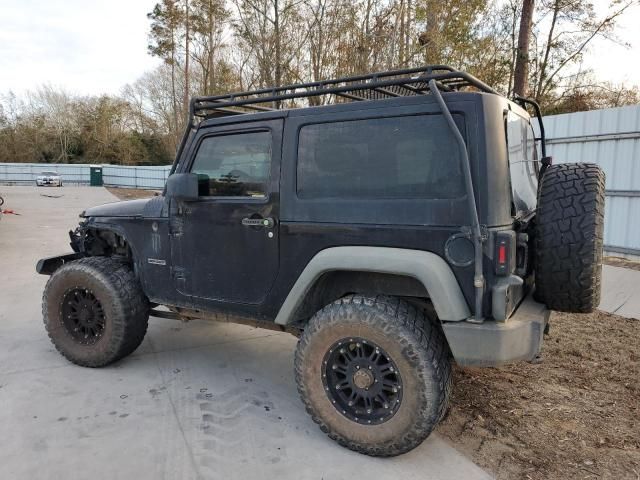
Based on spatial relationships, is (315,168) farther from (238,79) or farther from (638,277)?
(238,79)

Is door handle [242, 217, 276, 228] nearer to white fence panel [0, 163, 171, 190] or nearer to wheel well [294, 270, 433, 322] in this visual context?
wheel well [294, 270, 433, 322]

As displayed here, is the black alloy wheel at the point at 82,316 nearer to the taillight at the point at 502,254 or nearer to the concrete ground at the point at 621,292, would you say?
the taillight at the point at 502,254

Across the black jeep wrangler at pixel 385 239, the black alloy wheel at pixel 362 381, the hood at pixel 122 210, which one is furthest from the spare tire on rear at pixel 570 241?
the hood at pixel 122 210

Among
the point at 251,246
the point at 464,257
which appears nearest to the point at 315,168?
the point at 251,246

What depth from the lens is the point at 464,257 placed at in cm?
249

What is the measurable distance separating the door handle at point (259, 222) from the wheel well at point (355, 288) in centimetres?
50

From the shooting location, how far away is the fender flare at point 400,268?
2.49m

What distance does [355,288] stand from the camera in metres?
2.97

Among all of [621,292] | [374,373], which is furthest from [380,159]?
[621,292]

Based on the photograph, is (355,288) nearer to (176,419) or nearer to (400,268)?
(400,268)

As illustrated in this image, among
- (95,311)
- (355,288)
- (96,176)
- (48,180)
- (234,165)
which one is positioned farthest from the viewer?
(96,176)

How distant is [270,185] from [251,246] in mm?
436

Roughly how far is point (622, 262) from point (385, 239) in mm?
6637

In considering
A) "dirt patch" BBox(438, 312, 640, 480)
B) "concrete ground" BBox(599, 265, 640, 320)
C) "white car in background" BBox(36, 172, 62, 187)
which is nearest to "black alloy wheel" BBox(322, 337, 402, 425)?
"dirt patch" BBox(438, 312, 640, 480)
